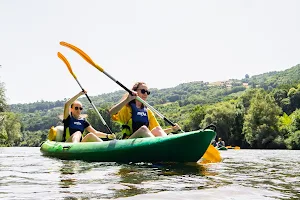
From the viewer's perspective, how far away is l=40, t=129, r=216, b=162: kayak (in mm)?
5570

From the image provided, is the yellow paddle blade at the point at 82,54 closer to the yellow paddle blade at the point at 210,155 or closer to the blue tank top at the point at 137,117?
the blue tank top at the point at 137,117

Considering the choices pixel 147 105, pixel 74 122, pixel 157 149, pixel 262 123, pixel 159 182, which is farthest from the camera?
pixel 262 123

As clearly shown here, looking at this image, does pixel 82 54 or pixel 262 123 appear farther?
pixel 262 123

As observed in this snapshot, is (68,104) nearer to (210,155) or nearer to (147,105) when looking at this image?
Answer: (147,105)

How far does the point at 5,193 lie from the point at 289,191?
7.79ft

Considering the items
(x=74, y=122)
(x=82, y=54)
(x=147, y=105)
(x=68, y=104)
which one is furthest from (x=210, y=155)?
(x=82, y=54)

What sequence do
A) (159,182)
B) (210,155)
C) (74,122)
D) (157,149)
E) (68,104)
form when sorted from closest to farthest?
(159,182), (157,149), (210,155), (68,104), (74,122)

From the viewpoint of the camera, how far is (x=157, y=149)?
5.80 metres

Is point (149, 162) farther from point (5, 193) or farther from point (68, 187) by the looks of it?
point (5, 193)

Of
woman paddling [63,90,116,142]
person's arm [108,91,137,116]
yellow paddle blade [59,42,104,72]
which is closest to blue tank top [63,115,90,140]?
woman paddling [63,90,116,142]

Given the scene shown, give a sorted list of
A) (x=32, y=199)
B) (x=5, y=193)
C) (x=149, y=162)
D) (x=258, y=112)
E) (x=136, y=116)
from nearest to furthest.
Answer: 1. (x=32, y=199)
2. (x=5, y=193)
3. (x=149, y=162)
4. (x=136, y=116)
5. (x=258, y=112)

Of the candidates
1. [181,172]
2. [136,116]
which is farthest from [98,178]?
[136,116]

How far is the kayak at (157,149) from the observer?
5.57 metres

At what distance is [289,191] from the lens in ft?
→ 10.8
